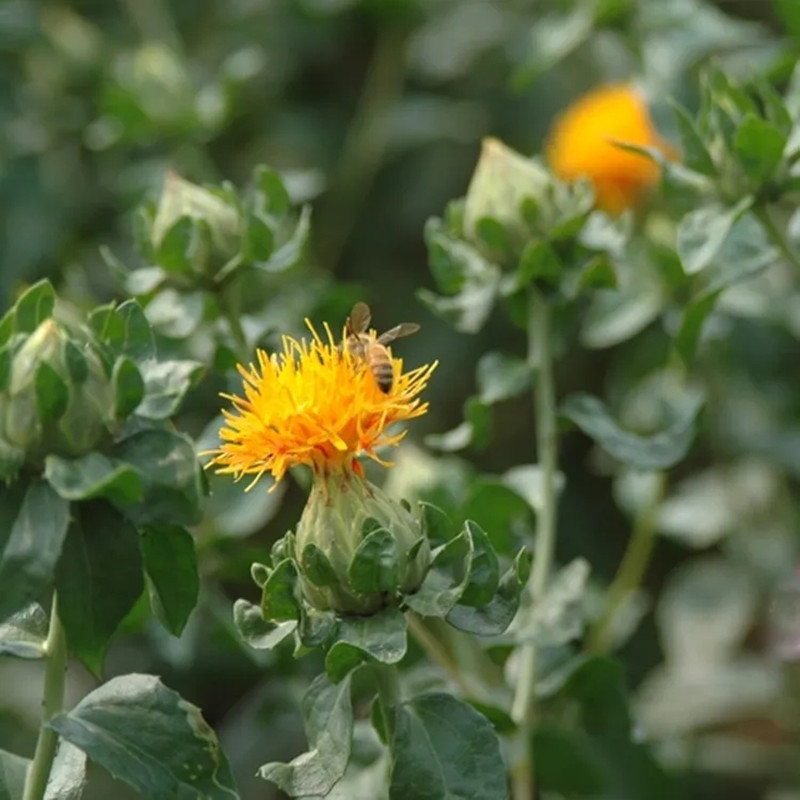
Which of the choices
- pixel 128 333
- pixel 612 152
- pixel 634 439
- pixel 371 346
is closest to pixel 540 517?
pixel 634 439

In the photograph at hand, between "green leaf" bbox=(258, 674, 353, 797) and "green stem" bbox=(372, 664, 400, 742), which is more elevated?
"green leaf" bbox=(258, 674, 353, 797)

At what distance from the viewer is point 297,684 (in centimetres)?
158

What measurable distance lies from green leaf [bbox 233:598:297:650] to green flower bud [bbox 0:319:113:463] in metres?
0.14

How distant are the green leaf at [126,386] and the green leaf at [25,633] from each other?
139 millimetres

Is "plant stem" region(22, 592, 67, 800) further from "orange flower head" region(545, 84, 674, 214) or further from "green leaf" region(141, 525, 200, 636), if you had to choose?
"orange flower head" region(545, 84, 674, 214)

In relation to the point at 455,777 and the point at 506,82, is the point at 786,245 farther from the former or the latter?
the point at 506,82

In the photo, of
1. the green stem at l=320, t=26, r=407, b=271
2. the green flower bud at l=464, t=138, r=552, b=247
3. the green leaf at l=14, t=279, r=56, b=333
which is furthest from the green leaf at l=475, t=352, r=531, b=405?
the green stem at l=320, t=26, r=407, b=271

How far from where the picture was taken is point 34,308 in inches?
40.9

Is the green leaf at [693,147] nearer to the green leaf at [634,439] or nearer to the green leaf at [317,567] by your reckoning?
the green leaf at [634,439]

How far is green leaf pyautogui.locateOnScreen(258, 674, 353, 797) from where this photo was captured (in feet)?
3.26

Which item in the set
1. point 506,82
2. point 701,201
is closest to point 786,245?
point 701,201

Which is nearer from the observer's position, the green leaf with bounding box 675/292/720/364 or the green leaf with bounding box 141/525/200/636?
the green leaf with bounding box 141/525/200/636

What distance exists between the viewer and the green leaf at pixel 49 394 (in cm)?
96

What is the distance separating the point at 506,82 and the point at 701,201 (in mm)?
1174
